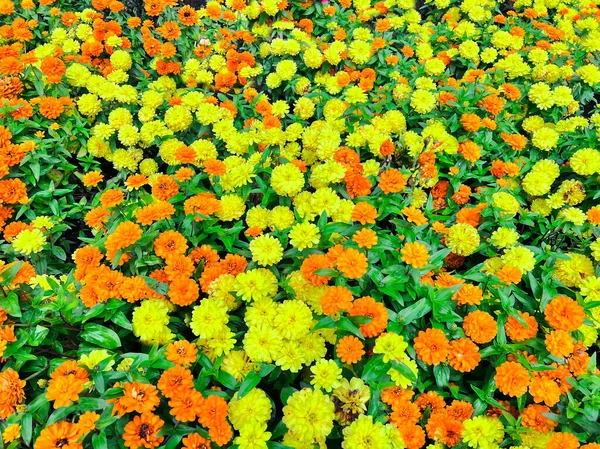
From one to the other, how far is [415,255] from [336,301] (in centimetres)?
47

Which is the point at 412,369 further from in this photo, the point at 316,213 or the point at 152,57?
the point at 152,57

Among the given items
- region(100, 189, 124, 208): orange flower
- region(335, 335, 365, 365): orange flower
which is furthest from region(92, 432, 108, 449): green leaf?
region(100, 189, 124, 208): orange flower

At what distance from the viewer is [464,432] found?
1.62m

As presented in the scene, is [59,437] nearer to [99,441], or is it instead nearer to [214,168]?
[99,441]

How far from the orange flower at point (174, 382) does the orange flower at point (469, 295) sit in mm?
1215

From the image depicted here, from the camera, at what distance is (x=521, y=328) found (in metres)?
1.86

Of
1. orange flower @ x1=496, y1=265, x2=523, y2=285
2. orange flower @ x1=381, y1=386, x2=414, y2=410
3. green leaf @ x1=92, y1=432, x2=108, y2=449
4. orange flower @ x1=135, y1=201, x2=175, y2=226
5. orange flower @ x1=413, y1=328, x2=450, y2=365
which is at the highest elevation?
orange flower @ x1=135, y1=201, x2=175, y2=226

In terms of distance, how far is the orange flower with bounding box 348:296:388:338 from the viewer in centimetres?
172

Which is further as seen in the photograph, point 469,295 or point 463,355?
point 469,295

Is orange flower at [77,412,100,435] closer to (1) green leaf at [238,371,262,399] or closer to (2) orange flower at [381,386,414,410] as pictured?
(1) green leaf at [238,371,262,399]

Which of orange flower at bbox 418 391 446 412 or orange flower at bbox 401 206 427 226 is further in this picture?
orange flower at bbox 401 206 427 226

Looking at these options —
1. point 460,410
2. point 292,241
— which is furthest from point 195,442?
point 460,410

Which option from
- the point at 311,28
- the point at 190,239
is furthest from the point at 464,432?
the point at 311,28

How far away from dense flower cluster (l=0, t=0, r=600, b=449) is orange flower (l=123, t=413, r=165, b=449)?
0.4 inches
